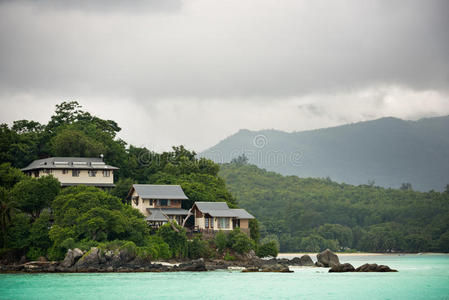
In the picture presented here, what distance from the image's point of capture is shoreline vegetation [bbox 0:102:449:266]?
52.7 m

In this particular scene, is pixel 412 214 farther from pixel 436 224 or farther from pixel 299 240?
pixel 299 240

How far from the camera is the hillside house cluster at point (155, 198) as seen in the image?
60.9m

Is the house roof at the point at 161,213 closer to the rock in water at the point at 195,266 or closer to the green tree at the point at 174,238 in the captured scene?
the green tree at the point at 174,238

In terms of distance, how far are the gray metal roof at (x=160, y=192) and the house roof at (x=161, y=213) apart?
122 centimetres

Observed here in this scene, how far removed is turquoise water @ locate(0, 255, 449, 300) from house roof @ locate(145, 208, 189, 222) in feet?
27.0

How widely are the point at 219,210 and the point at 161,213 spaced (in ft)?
19.2

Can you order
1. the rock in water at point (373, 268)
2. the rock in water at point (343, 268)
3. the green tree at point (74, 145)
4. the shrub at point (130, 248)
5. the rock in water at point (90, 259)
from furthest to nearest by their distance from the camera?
the green tree at point (74, 145) → the rock in water at point (373, 268) → the rock in water at point (343, 268) → the shrub at point (130, 248) → the rock in water at point (90, 259)

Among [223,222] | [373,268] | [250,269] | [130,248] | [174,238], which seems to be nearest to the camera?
[130,248]

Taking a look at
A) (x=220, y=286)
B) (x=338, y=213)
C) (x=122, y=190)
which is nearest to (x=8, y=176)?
(x=122, y=190)

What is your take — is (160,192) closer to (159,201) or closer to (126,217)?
(159,201)

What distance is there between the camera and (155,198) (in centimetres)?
6134

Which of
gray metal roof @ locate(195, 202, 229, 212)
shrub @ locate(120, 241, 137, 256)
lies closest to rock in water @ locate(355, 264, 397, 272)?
gray metal roof @ locate(195, 202, 229, 212)

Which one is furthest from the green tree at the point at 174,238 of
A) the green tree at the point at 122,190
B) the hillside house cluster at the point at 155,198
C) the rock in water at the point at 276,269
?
the green tree at the point at 122,190

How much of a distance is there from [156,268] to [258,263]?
37.3 feet
